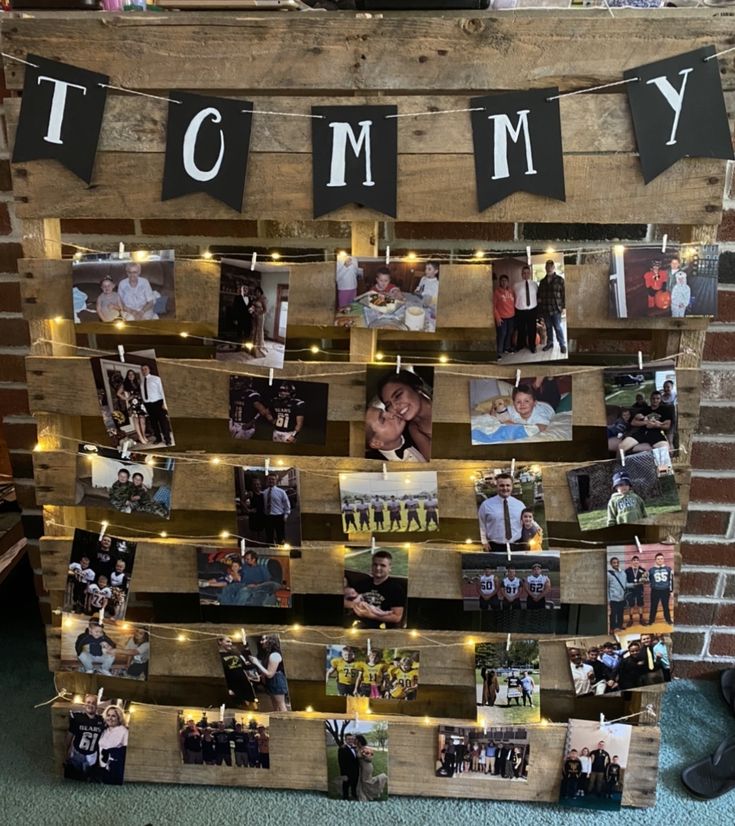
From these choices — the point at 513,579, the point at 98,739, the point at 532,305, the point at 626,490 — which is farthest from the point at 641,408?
the point at 98,739

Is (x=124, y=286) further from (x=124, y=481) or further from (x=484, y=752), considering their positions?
(x=484, y=752)

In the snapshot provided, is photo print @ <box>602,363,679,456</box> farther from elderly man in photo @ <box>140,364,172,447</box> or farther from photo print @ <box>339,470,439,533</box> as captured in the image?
elderly man in photo @ <box>140,364,172,447</box>

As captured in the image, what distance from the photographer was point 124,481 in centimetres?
124

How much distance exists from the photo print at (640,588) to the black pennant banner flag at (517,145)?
1.94 ft

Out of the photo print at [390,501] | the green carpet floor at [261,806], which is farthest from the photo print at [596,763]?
the photo print at [390,501]

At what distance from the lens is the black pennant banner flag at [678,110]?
105 centimetres

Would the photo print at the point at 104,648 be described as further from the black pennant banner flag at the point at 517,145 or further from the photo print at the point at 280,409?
the black pennant banner flag at the point at 517,145

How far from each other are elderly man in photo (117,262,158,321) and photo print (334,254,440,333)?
1.00ft

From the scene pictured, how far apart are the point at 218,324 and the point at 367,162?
0.34 m

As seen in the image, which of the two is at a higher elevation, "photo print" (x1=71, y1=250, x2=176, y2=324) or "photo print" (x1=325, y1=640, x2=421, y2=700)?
"photo print" (x1=71, y1=250, x2=176, y2=324)

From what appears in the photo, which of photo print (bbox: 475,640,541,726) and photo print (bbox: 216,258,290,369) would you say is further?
photo print (bbox: 475,640,541,726)

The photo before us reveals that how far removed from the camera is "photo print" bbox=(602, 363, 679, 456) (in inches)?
44.9

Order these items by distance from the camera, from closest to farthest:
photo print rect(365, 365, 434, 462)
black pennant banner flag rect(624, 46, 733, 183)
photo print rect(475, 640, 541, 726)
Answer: black pennant banner flag rect(624, 46, 733, 183), photo print rect(365, 365, 434, 462), photo print rect(475, 640, 541, 726)

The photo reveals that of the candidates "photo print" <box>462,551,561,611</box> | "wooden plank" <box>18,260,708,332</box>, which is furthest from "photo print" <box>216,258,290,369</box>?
"photo print" <box>462,551,561,611</box>
